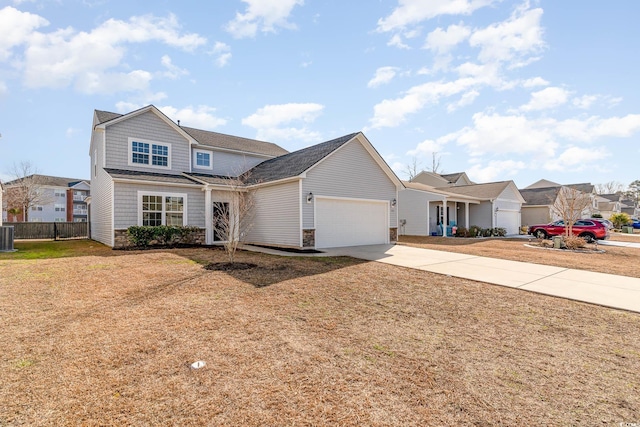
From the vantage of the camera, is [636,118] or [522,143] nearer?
[636,118]

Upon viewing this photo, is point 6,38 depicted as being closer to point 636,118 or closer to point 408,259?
point 408,259

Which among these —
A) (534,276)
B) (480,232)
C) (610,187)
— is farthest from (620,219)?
(610,187)

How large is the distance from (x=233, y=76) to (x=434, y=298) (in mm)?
12692

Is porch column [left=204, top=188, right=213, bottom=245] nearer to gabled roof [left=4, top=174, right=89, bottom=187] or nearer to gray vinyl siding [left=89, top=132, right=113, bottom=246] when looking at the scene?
gray vinyl siding [left=89, top=132, right=113, bottom=246]

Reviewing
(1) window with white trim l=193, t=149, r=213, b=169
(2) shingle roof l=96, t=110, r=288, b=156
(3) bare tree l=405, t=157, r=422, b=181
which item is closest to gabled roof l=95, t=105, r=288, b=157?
(2) shingle roof l=96, t=110, r=288, b=156

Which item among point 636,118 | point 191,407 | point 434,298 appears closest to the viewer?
point 191,407

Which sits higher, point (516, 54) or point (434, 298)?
point (516, 54)

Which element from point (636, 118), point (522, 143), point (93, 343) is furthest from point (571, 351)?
point (522, 143)

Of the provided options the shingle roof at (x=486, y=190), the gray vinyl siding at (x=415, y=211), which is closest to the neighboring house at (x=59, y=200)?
the gray vinyl siding at (x=415, y=211)

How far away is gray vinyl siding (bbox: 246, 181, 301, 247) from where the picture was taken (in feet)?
44.0

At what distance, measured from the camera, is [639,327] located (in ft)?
16.0

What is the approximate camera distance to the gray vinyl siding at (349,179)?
44.0ft

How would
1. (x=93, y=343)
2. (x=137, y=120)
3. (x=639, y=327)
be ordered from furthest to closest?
1. (x=137, y=120)
2. (x=639, y=327)
3. (x=93, y=343)

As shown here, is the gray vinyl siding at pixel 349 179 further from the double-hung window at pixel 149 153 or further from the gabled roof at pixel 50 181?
the gabled roof at pixel 50 181
